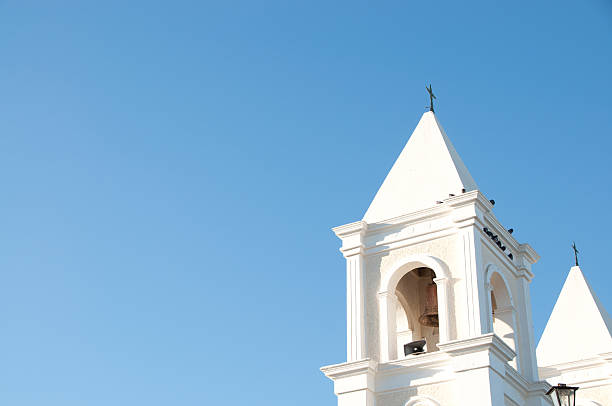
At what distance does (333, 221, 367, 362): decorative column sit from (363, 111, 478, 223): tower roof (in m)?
0.63

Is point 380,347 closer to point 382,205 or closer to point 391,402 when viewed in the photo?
point 391,402

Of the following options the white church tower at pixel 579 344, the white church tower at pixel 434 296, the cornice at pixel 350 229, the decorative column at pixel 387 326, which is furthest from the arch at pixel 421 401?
the white church tower at pixel 579 344

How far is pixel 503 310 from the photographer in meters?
22.0

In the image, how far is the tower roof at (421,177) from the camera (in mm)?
22172

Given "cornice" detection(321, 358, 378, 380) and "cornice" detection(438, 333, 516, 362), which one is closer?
"cornice" detection(438, 333, 516, 362)

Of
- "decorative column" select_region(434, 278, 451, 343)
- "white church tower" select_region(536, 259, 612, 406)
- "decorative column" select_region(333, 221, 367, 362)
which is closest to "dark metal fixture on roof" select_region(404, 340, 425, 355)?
"decorative column" select_region(434, 278, 451, 343)

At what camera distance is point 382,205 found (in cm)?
2270

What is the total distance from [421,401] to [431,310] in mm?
2732

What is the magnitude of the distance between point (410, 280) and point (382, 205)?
6.32ft

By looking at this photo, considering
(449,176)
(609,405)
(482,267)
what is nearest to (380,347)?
(482,267)

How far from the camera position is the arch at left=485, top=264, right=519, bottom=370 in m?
21.5

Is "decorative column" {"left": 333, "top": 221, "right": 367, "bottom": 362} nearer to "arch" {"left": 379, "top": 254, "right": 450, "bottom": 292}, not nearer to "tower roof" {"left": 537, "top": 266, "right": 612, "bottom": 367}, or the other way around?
"arch" {"left": 379, "top": 254, "right": 450, "bottom": 292}

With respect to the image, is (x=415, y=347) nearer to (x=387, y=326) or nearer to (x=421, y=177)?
(x=387, y=326)

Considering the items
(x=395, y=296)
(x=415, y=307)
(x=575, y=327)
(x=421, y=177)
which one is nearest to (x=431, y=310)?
(x=395, y=296)
